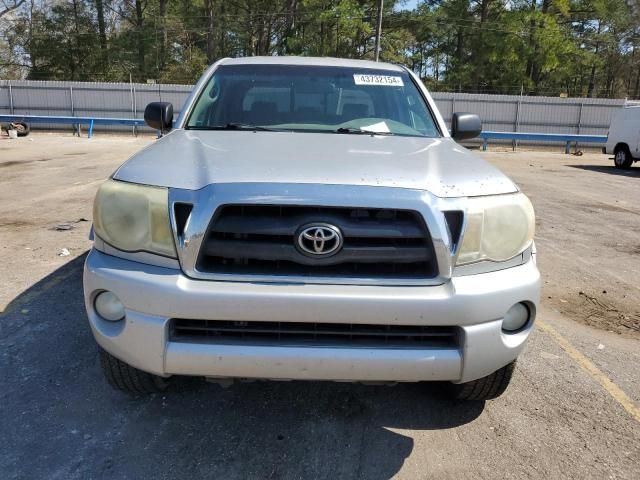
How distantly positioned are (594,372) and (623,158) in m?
15.9

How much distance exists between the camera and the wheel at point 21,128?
22.7 meters

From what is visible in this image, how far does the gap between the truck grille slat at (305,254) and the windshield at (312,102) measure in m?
1.28

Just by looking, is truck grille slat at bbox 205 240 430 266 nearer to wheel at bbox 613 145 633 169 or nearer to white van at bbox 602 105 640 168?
white van at bbox 602 105 640 168

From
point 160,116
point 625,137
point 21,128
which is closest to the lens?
point 160,116

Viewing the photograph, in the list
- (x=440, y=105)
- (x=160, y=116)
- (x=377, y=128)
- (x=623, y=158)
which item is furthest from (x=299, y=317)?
(x=440, y=105)

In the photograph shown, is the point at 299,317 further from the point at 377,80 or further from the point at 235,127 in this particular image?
the point at 377,80

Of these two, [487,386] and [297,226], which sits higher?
[297,226]

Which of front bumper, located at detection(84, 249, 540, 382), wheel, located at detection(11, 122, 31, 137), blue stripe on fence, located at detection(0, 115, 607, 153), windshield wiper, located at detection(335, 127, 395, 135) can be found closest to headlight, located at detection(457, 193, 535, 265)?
front bumper, located at detection(84, 249, 540, 382)

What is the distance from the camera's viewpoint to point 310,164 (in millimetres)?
2307

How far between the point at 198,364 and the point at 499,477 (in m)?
1.39

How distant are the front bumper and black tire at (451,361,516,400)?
427 millimetres

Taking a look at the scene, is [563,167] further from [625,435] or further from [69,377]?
[69,377]

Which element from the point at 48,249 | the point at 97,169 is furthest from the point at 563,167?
the point at 48,249

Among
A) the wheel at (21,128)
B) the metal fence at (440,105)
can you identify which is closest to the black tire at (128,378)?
the wheel at (21,128)
